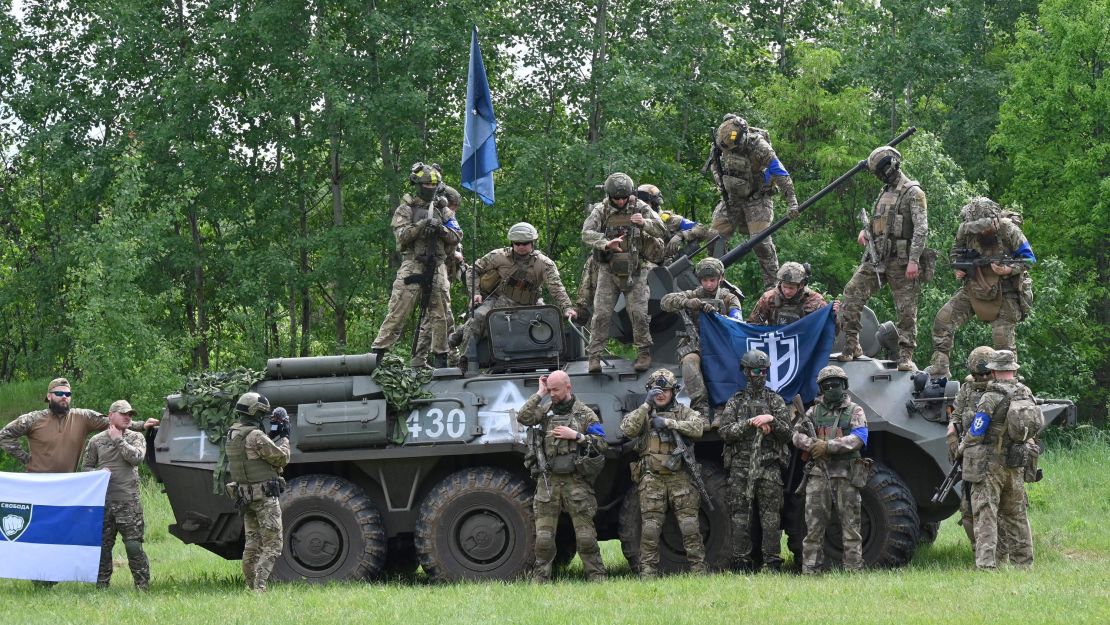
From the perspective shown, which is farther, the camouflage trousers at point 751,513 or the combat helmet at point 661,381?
the camouflage trousers at point 751,513

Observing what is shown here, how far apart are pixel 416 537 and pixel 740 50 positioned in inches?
881

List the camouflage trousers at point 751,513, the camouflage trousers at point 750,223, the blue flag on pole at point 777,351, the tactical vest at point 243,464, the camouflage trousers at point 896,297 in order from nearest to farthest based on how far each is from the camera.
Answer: the tactical vest at point 243,464 → the camouflage trousers at point 751,513 → the blue flag on pole at point 777,351 → the camouflage trousers at point 896,297 → the camouflage trousers at point 750,223

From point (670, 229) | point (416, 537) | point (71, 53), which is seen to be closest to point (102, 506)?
point (416, 537)

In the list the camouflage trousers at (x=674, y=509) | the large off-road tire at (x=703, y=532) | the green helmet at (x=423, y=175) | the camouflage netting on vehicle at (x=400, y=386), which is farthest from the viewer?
the green helmet at (x=423, y=175)

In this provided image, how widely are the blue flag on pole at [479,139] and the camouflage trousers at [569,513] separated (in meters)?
3.96

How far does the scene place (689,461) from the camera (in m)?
14.4

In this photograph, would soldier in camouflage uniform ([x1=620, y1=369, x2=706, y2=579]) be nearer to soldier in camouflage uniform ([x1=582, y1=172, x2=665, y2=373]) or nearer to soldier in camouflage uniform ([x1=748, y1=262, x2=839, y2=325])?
soldier in camouflage uniform ([x1=582, y1=172, x2=665, y2=373])

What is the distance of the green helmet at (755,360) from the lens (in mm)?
14500

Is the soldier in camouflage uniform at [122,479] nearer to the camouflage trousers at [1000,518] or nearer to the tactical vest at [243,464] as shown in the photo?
the tactical vest at [243,464]

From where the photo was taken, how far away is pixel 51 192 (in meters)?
39.6

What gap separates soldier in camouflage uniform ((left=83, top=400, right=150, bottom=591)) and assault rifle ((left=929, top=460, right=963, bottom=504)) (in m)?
7.71

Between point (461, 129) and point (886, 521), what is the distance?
21584 mm

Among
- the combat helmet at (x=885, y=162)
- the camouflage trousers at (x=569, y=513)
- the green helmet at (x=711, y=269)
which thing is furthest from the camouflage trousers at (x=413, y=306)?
the combat helmet at (x=885, y=162)

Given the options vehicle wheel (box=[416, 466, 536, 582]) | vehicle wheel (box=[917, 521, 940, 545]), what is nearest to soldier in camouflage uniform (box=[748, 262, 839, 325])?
vehicle wheel (box=[416, 466, 536, 582])
